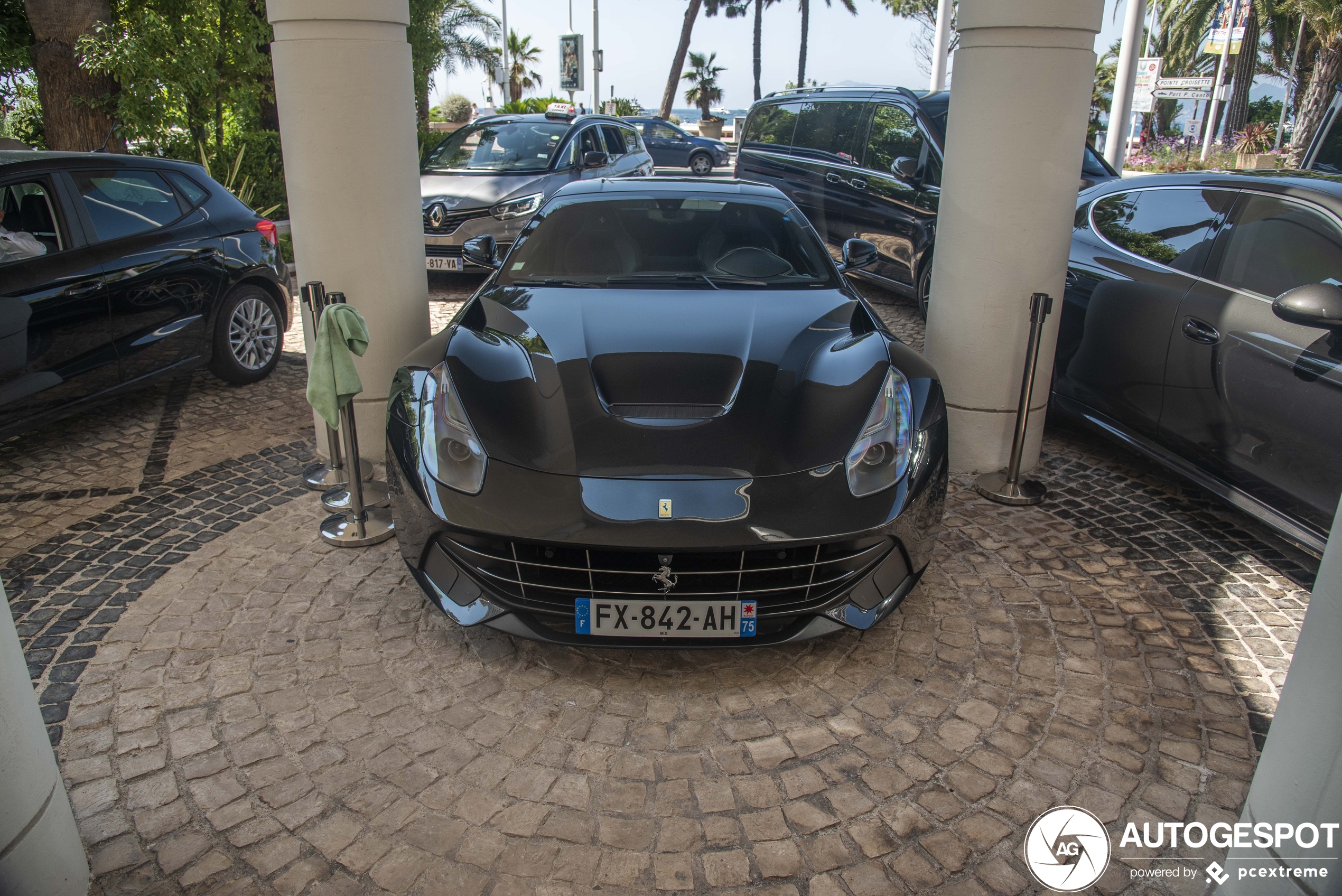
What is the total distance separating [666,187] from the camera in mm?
4379

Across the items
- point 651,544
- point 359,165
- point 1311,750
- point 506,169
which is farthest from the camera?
point 506,169

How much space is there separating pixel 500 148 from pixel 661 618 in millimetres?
Result: 8540

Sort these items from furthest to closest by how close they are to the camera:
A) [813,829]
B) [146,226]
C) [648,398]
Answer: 1. [146,226]
2. [648,398]
3. [813,829]

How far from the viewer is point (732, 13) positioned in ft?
174

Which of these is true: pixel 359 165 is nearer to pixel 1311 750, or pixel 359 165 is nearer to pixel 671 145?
pixel 1311 750

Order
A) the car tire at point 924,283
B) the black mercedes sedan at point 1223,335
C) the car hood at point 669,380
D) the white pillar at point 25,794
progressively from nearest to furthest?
1. the white pillar at point 25,794
2. the car hood at point 669,380
3. the black mercedes sedan at point 1223,335
4. the car tire at point 924,283

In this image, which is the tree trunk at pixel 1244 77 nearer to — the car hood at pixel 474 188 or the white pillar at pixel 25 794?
the car hood at pixel 474 188

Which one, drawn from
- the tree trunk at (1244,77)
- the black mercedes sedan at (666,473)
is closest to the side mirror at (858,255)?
the black mercedes sedan at (666,473)

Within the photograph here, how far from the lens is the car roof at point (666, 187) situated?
436cm

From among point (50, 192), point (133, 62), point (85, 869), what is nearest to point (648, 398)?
point (85, 869)

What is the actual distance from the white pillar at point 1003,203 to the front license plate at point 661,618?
251 cm

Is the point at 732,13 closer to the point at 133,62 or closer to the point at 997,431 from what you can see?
the point at 133,62

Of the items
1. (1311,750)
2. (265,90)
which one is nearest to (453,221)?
(265,90)

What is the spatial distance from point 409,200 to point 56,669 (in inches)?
106
